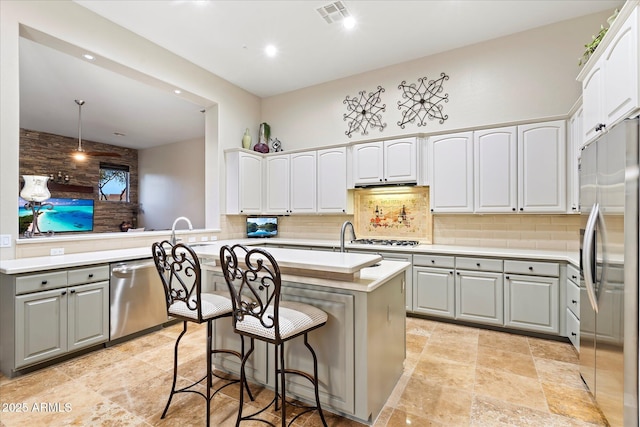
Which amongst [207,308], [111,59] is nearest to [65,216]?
[111,59]

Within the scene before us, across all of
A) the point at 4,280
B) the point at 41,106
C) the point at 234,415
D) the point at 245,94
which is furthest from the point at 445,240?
the point at 41,106

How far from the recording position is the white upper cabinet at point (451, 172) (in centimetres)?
377

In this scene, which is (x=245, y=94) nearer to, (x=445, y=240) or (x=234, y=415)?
(x=445, y=240)

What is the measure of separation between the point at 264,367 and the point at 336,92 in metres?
4.31

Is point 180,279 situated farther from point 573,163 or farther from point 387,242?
point 573,163

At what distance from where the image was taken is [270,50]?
4.12m

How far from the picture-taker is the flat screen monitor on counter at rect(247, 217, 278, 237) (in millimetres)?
5426

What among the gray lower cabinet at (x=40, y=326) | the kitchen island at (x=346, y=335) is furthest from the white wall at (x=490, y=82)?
the gray lower cabinet at (x=40, y=326)

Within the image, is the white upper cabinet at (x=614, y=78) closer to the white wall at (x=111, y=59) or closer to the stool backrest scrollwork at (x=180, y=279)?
the stool backrest scrollwork at (x=180, y=279)

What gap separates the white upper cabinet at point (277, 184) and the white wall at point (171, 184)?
10.2 ft

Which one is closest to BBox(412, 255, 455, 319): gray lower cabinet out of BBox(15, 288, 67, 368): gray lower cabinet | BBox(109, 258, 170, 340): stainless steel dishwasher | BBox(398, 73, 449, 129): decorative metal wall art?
BBox(398, 73, 449, 129): decorative metal wall art

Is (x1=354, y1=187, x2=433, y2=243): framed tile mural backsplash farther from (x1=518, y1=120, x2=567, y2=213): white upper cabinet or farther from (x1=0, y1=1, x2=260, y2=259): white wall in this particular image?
(x1=0, y1=1, x2=260, y2=259): white wall

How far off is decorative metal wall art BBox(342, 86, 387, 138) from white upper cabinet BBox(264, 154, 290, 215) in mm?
1213

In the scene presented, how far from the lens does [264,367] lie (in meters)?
2.23
